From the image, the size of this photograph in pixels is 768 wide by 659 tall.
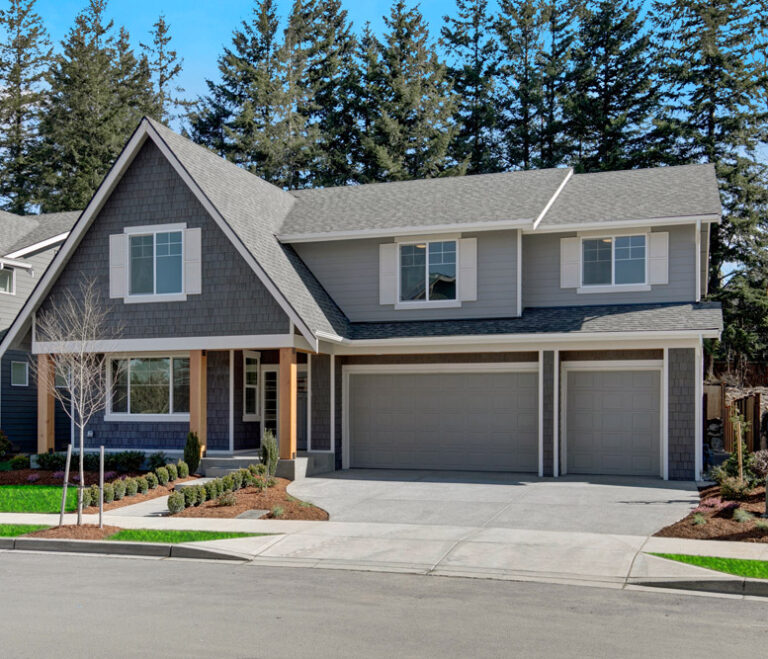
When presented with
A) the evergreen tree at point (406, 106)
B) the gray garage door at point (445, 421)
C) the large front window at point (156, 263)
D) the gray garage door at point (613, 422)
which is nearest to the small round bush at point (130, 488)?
the large front window at point (156, 263)

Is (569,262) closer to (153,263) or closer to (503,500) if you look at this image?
(503,500)

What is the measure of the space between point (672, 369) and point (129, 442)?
12.9m

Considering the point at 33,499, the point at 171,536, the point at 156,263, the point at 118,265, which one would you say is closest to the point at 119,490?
the point at 33,499

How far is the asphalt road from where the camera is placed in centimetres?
728

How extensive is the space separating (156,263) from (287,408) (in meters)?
4.93

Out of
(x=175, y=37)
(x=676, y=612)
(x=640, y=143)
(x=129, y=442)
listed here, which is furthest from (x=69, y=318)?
(x=175, y=37)

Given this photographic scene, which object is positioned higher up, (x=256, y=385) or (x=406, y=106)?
(x=406, y=106)

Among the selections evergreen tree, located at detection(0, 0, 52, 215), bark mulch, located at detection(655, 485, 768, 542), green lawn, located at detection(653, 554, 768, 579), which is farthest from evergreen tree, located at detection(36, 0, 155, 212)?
green lawn, located at detection(653, 554, 768, 579)

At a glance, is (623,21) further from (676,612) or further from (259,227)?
(676,612)

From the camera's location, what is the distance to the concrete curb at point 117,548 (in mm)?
11852

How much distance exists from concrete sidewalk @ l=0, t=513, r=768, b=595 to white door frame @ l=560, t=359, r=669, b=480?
6.97m

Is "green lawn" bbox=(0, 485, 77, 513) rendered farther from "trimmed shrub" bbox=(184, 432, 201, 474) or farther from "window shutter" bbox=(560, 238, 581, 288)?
"window shutter" bbox=(560, 238, 581, 288)

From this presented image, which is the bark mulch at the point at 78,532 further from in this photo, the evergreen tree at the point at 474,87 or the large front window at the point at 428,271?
the evergreen tree at the point at 474,87

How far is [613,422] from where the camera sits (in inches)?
778
